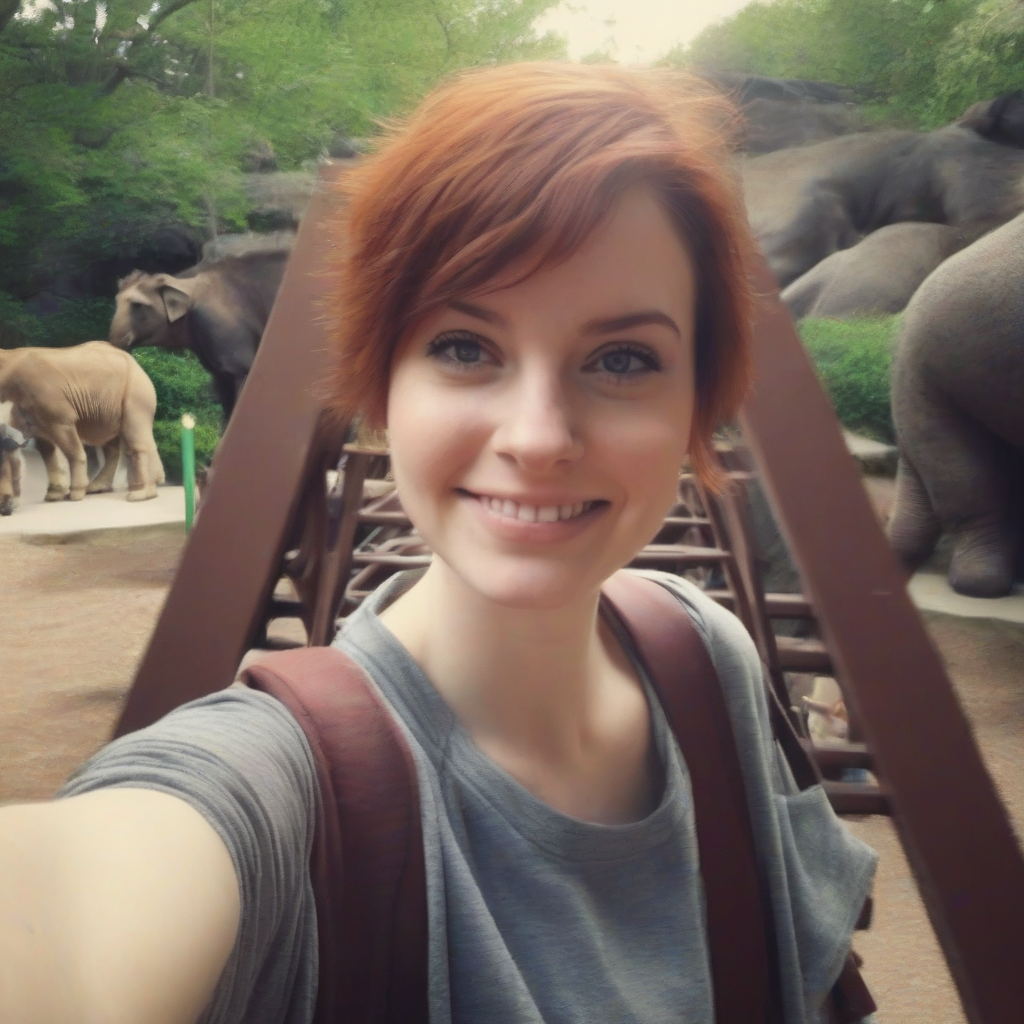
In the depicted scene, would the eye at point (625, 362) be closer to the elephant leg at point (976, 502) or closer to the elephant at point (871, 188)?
the elephant leg at point (976, 502)

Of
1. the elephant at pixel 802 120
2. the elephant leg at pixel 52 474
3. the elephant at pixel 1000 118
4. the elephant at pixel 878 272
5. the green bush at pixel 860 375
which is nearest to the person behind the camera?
the elephant leg at pixel 52 474

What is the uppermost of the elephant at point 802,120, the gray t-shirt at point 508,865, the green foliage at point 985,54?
the green foliage at point 985,54

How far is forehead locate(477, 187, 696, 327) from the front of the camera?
28cm

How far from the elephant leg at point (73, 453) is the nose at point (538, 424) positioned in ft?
2.74

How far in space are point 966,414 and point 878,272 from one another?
3.59 ft

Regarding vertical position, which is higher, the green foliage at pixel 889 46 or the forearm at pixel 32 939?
the green foliage at pixel 889 46

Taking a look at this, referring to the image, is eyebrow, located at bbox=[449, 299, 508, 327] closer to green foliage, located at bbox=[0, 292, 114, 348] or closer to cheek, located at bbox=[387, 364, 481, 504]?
cheek, located at bbox=[387, 364, 481, 504]

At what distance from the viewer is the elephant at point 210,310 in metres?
1.32

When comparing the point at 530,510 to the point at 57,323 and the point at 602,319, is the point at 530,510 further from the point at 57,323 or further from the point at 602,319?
the point at 57,323

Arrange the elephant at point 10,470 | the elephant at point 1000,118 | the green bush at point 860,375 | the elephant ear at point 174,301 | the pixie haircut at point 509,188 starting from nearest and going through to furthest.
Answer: the pixie haircut at point 509,188
the elephant at point 10,470
the elephant ear at point 174,301
the green bush at point 860,375
the elephant at point 1000,118

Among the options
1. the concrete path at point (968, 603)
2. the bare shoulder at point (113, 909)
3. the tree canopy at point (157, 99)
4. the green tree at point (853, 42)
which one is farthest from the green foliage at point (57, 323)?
the concrete path at point (968, 603)

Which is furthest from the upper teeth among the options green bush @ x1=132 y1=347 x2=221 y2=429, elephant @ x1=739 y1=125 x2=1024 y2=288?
elephant @ x1=739 y1=125 x2=1024 y2=288

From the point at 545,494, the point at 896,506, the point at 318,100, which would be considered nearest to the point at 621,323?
the point at 545,494

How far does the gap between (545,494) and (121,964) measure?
6.3 inches
